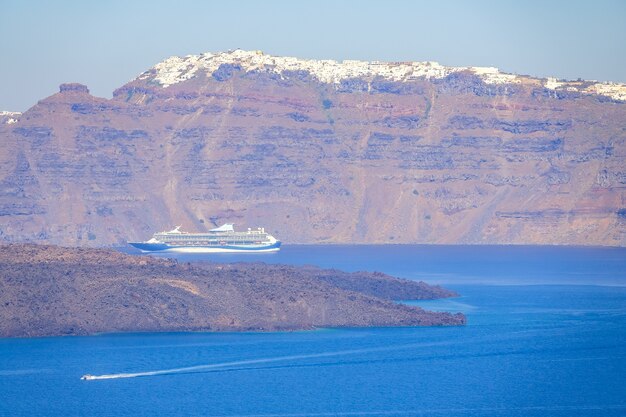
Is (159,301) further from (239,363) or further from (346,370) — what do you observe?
(346,370)

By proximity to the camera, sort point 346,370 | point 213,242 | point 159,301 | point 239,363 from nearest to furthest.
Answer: point 346,370 < point 239,363 < point 159,301 < point 213,242

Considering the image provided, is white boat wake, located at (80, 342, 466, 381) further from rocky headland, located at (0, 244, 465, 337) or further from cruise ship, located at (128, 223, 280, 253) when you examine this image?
cruise ship, located at (128, 223, 280, 253)

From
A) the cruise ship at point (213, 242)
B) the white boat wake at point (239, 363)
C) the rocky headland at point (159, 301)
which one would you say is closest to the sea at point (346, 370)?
the white boat wake at point (239, 363)

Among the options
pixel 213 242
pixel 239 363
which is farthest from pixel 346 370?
pixel 213 242

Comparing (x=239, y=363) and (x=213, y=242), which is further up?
(x=239, y=363)

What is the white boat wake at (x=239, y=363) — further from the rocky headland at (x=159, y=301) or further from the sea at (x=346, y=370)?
the rocky headland at (x=159, y=301)

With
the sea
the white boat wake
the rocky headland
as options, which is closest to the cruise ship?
the sea
